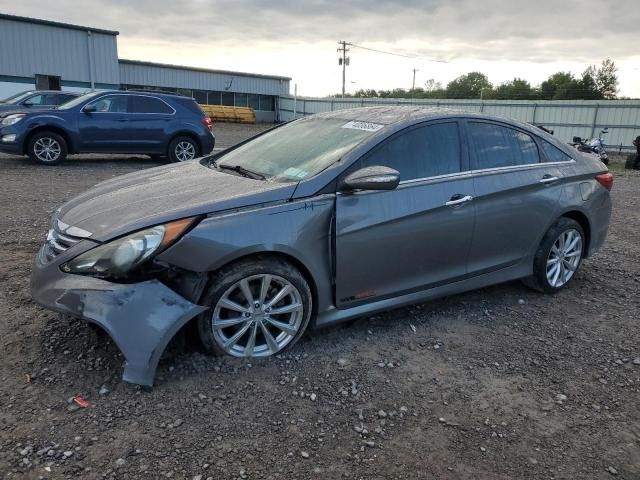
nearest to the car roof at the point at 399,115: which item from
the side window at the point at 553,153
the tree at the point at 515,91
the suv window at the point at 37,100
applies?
the side window at the point at 553,153

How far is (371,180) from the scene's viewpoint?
318cm

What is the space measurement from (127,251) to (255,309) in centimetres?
80

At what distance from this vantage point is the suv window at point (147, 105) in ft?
37.5

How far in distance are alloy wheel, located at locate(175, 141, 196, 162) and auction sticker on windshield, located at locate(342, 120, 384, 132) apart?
28.9 feet

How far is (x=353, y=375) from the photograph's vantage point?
315cm

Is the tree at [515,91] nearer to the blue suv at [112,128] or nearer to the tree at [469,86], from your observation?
the tree at [469,86]

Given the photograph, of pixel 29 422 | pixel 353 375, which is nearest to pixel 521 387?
pixel 353 375

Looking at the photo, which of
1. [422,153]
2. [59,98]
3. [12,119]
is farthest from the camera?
[59,98]

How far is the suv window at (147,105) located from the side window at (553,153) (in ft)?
30.6

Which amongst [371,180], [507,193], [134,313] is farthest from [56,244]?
[507,193]

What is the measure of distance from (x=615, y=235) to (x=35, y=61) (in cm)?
2992

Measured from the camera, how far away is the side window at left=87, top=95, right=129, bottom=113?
11109 mm

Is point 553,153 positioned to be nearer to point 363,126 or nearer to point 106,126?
point 363,126

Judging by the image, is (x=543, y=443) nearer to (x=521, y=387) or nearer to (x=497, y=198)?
(x=521, y=387)
